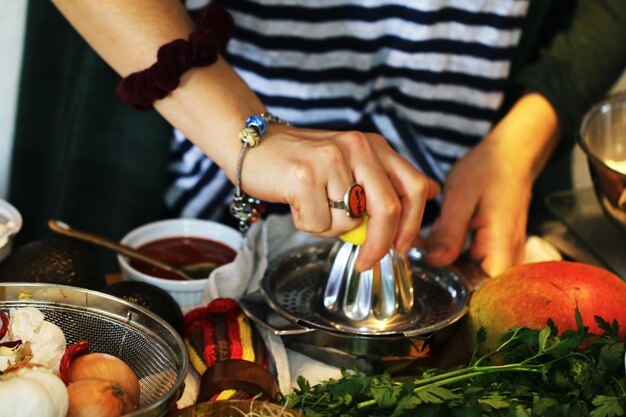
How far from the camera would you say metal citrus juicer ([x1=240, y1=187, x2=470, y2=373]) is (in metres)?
0.88

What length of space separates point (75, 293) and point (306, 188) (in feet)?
0.83

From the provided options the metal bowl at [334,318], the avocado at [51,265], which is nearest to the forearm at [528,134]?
the metal bowl at [334,318]

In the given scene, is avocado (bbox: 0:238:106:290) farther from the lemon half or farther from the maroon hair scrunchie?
the lemon half

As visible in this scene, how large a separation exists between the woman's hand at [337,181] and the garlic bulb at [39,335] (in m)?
0.28

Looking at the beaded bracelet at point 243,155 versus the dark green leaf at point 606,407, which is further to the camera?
the beaded bracelet at point 243,155

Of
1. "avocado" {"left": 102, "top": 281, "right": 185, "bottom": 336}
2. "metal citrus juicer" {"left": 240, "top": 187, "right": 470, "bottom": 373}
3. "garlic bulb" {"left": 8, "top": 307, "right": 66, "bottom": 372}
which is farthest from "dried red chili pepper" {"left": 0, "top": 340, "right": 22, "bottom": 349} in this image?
"metal citrus juicer" {"left": 240, "top": 187, "right": 470, "bottom": 373}

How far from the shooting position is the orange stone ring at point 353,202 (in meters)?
0.86

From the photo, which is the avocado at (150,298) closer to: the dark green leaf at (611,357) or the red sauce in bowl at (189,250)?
the red sauce in bowl at (189,250)

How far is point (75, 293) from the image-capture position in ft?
2.64

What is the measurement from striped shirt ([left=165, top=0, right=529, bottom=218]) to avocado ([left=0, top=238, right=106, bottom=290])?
1.22ft

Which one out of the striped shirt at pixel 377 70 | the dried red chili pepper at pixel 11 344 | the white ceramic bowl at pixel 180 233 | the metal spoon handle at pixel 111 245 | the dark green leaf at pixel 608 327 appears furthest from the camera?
the striped shirt at pixel 377 70

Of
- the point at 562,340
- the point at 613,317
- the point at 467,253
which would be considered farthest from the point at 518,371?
the point at 467,253

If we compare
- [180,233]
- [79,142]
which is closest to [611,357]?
[180,233]

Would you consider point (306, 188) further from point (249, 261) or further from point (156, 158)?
point (156, 158)
